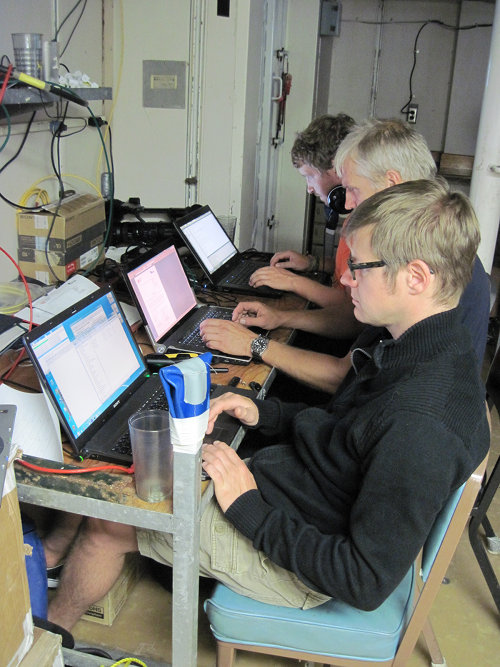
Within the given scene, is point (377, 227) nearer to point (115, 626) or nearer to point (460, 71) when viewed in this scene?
point (115, 626)

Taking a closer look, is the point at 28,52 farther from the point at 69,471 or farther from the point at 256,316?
the point at 69,471

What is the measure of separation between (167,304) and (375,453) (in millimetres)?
1034

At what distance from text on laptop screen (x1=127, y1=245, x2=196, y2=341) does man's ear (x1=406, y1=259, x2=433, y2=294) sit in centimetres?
84

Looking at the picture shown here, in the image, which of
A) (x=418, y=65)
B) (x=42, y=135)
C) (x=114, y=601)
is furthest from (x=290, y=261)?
(x=418, y=65)

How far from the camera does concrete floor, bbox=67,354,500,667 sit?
1.69 metres

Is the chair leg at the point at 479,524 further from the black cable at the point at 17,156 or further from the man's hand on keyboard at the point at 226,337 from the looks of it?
the black cable at the point at 17,156

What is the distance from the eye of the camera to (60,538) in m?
1.68

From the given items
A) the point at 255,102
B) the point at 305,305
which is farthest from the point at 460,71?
the point at 305,305

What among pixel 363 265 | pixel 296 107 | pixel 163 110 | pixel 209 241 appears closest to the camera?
pixel 363 265

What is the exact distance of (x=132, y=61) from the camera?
288 centimetres

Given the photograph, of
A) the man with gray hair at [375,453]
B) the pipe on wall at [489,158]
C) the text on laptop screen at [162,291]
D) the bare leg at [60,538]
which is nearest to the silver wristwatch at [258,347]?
the text on laptop screen at [162,291]

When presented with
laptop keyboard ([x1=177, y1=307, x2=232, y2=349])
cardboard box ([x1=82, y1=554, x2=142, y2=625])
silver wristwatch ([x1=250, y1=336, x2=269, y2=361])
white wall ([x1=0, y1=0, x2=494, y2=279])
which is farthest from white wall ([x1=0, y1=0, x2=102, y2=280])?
cardboard box ([x1=82, y1=554, x2=142, y2=625])

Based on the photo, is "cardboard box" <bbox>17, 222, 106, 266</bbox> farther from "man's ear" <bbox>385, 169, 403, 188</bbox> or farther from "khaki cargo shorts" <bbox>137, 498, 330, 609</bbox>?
"khaki cargo shorts" <bbox>137, 498, 330, 609</bbox>

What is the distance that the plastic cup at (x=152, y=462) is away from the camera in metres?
1.06
